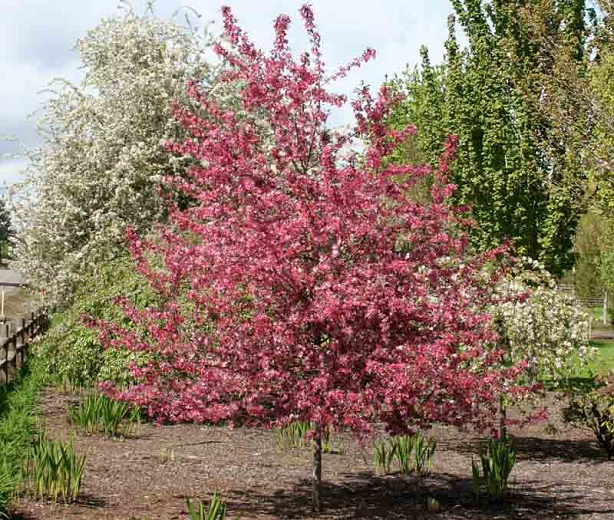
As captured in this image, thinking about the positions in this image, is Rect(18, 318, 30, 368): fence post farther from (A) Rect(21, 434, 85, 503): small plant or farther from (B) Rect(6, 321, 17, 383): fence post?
(A) Rect(21, 434, 85, 503): small plant

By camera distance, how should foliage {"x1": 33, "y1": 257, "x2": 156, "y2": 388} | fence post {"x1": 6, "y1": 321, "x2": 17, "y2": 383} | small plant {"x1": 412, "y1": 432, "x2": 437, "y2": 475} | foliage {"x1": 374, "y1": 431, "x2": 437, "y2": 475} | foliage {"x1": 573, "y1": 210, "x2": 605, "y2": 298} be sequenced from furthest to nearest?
1. foliage {"x1": 573, "y1": 210, "x2": 605, "y2": 298}
2. fence post {"x1": 6, "y1": 321, "x2": 17, "y2": 383}
3. foliage {"x1": 33, "y1": 257, "x2": 156, "y2": 388}
4. small plant {"x1": 412, "y1": 432, "x2": 437, "y2": 475}
5. foliage {"x1": 374, "y1": 431, "x2": 437, "y2": 475}

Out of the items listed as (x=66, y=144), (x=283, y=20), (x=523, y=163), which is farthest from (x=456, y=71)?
(x=283, y=20)

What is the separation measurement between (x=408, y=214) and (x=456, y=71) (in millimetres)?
9406

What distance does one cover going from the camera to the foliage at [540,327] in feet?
34.1

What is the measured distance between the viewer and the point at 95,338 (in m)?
11.9

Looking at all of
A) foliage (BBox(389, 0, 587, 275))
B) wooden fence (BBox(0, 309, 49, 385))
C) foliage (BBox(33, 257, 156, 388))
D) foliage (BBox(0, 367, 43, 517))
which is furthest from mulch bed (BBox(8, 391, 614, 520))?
foliage (BBox(389, 0, 587, 275))

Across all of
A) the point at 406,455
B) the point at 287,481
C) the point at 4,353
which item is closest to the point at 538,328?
the point at 406,455

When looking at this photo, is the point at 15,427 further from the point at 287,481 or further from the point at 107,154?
the point at 107,154

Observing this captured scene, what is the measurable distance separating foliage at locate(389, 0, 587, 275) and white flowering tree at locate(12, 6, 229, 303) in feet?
17.7

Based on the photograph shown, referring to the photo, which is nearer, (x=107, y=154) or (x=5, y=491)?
(x=5, y=491)

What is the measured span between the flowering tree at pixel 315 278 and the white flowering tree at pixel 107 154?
26.8 feet

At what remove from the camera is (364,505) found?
7.76 meters

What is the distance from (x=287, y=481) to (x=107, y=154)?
29.2ft

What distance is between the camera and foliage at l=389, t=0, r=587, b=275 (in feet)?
45.1
